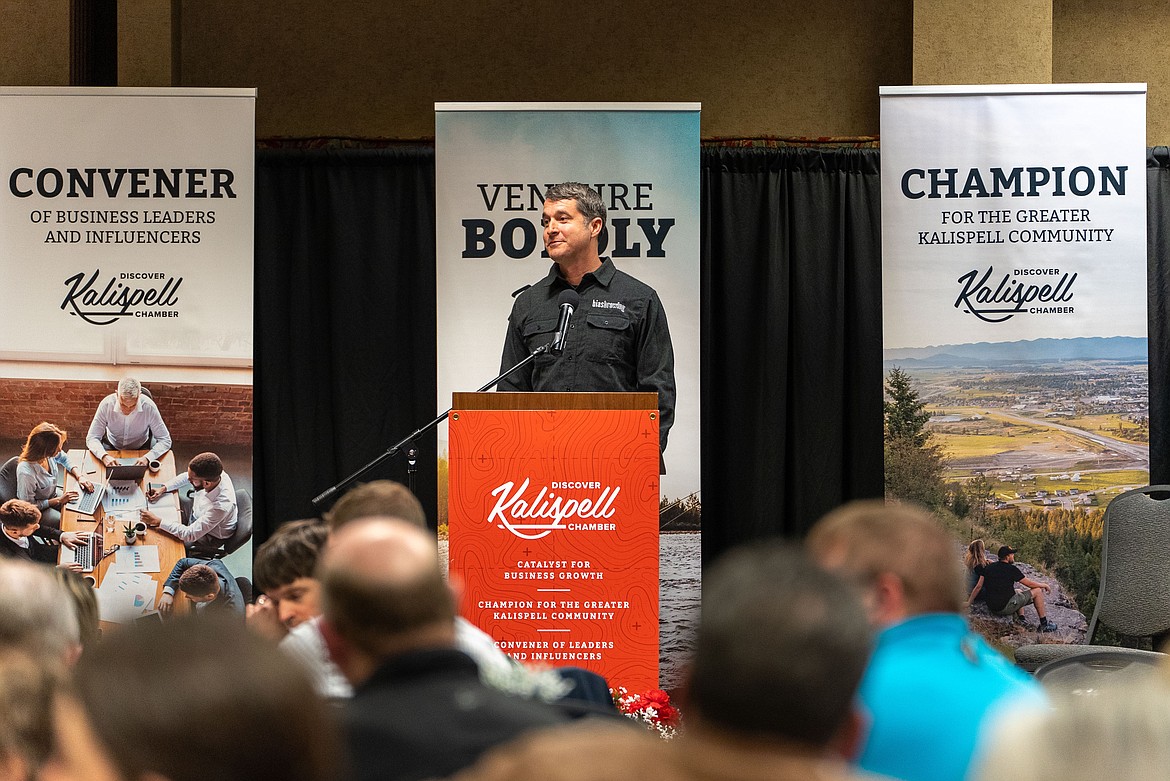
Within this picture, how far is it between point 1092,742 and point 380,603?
1.00 metres

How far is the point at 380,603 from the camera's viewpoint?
175 cm

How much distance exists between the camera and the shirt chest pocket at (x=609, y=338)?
214 inches

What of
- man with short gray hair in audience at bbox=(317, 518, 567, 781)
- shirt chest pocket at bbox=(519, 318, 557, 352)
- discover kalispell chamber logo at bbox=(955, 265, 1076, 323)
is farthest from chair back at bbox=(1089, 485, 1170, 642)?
man with short gray hair in audience at bbox=(317, 518, 567, 781)

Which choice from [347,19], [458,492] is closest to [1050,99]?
[458,492]

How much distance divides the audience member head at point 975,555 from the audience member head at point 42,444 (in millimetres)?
4154

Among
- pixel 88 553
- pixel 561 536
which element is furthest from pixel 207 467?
pixel 561 536

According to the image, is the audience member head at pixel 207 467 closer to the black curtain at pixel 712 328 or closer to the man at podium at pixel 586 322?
the black curtain at pixel 712 328

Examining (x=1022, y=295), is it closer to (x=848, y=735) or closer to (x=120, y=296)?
(x=120, y=296)

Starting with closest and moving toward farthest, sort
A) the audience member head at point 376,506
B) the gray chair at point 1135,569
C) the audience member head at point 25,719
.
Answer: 1. the audience member head at point 25,719
2. the audience member head at point 376,506
3. the gray chair at point 1135,569

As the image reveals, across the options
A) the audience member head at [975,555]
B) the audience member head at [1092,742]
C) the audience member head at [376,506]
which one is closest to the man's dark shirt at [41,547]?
the audience member head at [376,506]

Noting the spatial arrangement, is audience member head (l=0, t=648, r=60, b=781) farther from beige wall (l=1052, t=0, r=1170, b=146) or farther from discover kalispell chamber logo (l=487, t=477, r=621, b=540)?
beige wall (l=1052, t=0, r=1170, b=146)

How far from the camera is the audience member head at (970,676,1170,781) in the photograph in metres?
1.06

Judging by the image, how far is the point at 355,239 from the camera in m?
6.58

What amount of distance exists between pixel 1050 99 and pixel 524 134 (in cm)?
234
